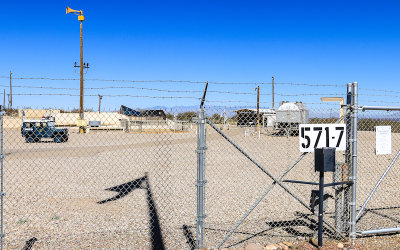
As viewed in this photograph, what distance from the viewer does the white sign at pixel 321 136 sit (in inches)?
190

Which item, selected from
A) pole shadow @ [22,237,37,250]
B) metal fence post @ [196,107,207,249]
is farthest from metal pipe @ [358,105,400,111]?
pole shadow @ [22,237,37,250]

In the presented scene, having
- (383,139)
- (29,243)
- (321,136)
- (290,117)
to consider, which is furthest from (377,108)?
(290,117)

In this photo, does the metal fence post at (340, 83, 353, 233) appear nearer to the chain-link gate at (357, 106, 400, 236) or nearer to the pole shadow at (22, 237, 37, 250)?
the chain-link gate at (357, 106, 400, 236)

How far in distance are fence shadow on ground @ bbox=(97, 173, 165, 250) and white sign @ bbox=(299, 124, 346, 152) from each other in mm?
2546

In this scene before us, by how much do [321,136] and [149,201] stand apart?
4.06 m

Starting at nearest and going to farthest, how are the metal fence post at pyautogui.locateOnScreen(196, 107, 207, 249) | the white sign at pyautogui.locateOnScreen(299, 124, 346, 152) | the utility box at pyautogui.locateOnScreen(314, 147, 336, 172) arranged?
the utility box at pyautogui.locateOnScreen(314, 147, 336, 172), the metal fence post at pyautogui.locateOnScreen(196, 107, 207, 249), the white sign at pyautogui.locateOnScreen(299, 124, 346, 152)

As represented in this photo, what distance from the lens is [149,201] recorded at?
7.24 meters

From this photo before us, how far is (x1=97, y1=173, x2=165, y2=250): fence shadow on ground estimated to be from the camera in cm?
490

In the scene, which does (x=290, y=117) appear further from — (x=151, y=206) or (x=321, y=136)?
(x=321, y=136)

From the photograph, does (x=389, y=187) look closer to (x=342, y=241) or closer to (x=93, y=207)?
(x=342, y=241)

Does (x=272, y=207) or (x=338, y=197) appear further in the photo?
(x=272, y=207)

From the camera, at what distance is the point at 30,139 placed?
20844mm

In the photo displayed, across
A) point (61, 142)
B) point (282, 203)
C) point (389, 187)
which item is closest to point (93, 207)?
point (282, 203)

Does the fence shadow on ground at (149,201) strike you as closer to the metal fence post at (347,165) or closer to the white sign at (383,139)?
the metal fence post at (347,165)
